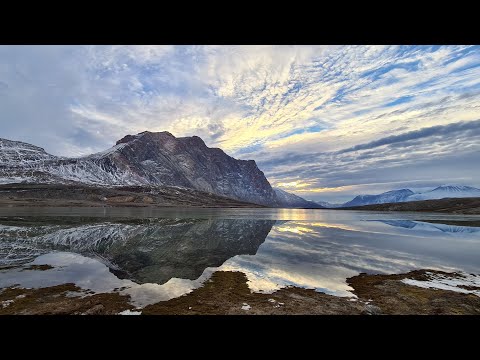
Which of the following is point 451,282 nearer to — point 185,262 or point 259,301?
point 259,301

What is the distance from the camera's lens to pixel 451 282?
21.9m

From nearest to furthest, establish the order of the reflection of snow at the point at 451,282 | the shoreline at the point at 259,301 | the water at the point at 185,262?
the shoreline at the point at 259,301 < the reflection of snow at the point at 451,282 < the water at the point at 185,262

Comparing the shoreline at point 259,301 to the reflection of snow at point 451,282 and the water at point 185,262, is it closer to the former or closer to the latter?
the reflection of snow at point 451,282

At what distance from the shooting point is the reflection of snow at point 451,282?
19891mm

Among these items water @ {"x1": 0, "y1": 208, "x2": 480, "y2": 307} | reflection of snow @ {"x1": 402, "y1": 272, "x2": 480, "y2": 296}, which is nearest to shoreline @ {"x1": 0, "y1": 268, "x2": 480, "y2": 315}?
reflection of snow @ {"x1": 402, "y1": 272, "x2": 480, "y2": 296}

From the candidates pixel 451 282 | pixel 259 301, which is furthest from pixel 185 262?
pixel 451 282

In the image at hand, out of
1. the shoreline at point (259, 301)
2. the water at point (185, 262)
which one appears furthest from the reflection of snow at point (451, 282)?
the water at point (185, 262)
